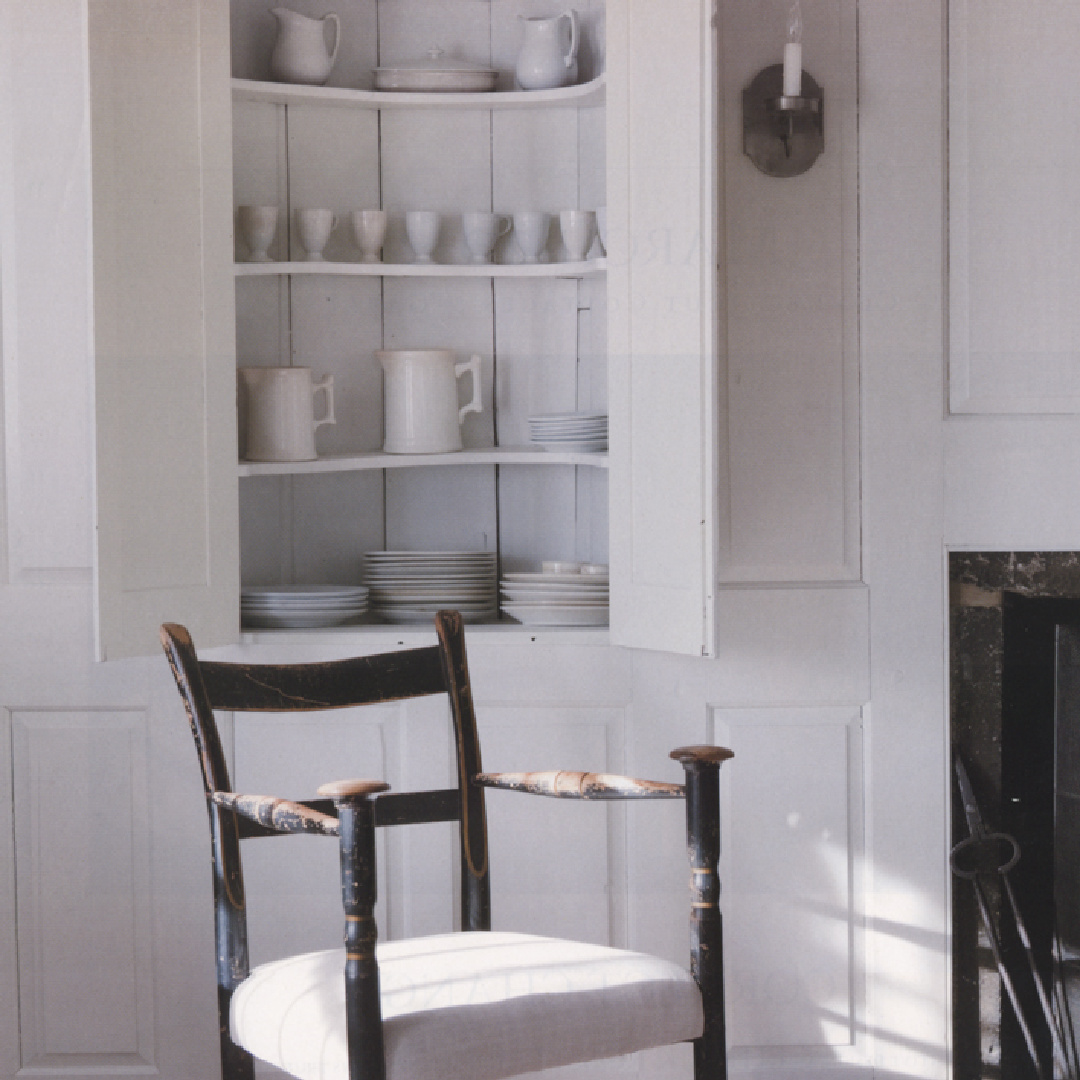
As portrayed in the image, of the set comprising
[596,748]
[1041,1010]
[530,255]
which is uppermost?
[530,255]

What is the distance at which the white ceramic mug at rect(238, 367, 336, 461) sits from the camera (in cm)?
221

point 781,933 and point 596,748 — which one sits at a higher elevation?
point 596,748

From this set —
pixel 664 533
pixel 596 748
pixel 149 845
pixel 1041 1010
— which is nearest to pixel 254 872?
pixel 149 845

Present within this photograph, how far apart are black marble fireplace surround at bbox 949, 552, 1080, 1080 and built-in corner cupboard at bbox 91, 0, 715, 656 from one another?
59 centimetres

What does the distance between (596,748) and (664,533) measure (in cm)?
40

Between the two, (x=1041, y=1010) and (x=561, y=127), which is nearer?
(x=1041, y=1010)

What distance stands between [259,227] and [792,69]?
92 centimetres

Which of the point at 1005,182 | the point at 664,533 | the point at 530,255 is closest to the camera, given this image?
the point at 664,533

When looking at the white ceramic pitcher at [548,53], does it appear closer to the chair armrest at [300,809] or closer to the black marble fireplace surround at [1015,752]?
the black marble fireplace surround at [1015,752]

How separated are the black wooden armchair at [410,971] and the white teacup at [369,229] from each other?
0.84m

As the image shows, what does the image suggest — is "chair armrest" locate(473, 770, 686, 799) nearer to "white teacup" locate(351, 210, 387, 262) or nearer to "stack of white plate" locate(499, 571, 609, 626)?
"stack of white plate" locate(499, 571, 609, 626)

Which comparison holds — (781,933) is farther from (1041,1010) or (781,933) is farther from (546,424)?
(546,424)

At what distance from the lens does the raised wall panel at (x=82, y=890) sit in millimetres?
2158

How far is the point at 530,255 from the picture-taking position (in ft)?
7.55
